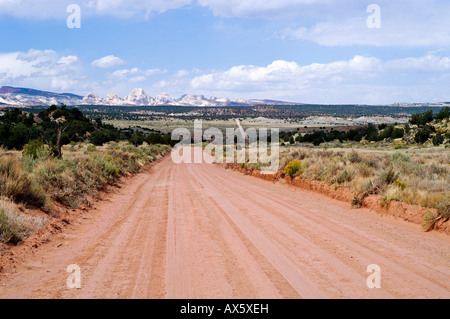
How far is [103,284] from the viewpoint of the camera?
507cm

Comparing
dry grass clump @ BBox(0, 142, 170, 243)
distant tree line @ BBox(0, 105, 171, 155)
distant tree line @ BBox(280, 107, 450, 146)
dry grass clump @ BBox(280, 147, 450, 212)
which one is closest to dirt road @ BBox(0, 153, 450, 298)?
dry grass clump @ BBox(0, 142, 170, 243)

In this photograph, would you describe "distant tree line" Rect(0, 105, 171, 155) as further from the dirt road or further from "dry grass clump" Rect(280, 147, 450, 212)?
the dirt road

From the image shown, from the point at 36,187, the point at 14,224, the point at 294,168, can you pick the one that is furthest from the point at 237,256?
the point at 294,168

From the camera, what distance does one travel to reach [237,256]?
20.6ft

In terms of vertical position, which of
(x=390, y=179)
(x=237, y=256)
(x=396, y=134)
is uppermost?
(x=396, y=134)

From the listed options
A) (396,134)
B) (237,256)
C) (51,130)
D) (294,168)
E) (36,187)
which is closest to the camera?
(237,256)

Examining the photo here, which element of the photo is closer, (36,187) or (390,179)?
(36,187)

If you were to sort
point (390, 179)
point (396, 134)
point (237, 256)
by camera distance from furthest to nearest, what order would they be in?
point (396, 134) → point (390, 179) → point (237, 256)

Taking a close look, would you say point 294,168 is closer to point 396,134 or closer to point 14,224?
point 14,224

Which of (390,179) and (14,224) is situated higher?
(390,179)

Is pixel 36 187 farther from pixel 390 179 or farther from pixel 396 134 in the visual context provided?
pixel 396 134

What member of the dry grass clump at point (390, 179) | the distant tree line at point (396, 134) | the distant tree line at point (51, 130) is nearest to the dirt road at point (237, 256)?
the dry grass clump at point (390, 179)
